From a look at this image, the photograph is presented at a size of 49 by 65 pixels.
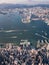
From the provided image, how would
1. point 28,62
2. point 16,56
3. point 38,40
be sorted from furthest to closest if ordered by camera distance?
1. point 38,40
2. point 16,56
3. point 28,62

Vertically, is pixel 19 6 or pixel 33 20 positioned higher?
pixel 19 6

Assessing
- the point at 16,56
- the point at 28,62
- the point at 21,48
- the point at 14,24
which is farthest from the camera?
the point at 14,24

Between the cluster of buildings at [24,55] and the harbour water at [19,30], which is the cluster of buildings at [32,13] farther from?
the cluster of buildings at [24,55]

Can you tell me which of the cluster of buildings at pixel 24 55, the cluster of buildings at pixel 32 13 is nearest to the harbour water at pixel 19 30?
the cluster of buildings at pixel 32 13

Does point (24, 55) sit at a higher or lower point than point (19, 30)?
higher

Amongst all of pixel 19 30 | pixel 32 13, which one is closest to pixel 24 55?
pixel 19 30

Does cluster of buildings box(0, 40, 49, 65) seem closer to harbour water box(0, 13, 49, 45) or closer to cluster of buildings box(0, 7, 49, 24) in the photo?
harbour water box(0, 13, 49, 45)

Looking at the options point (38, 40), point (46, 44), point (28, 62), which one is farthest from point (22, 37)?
point (28, 62)

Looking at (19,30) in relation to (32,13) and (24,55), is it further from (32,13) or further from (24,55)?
(24,55)

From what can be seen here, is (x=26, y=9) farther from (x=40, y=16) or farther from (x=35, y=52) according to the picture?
(x=35, y=52)
